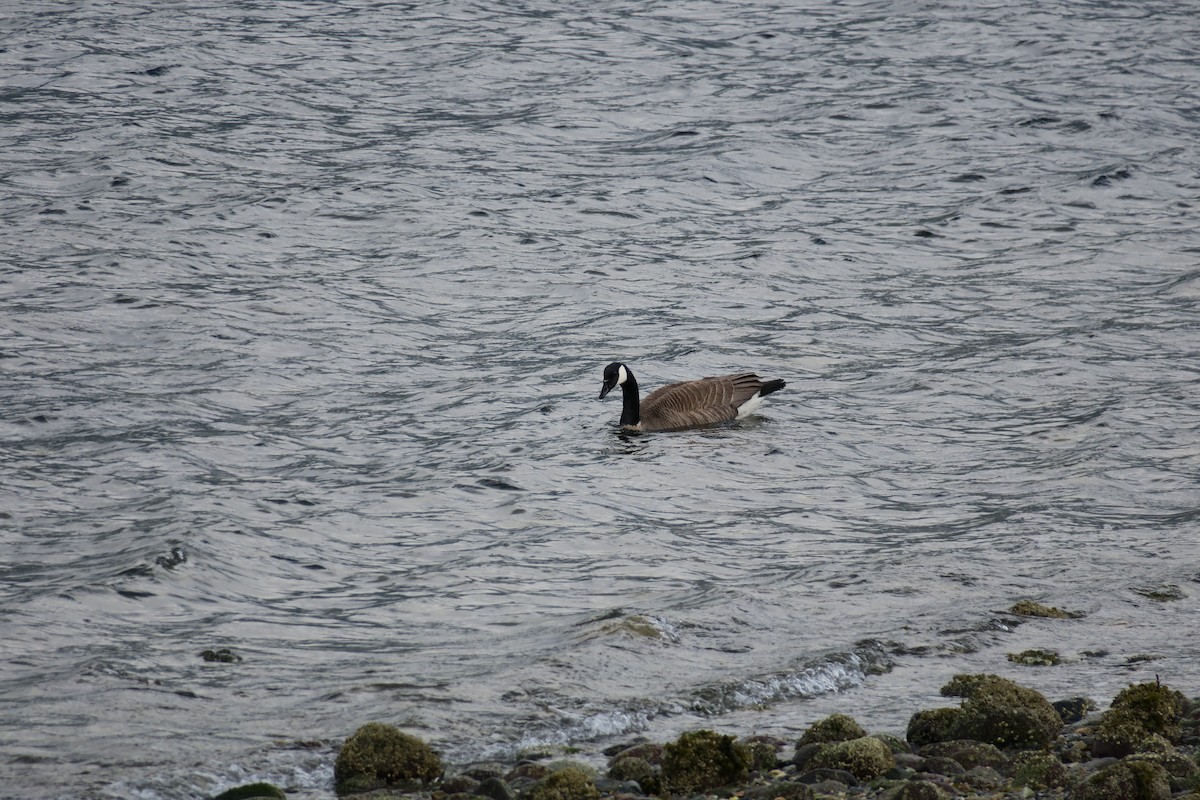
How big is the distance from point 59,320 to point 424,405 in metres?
5.32

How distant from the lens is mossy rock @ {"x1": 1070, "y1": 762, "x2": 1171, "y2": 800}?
6.34 metres

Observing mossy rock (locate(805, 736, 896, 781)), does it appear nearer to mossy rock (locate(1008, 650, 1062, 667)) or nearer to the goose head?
mossy rock (locate(1008, 650, 1062, 667))

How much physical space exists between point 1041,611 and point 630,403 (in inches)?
256

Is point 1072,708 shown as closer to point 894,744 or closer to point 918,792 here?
point 894,744

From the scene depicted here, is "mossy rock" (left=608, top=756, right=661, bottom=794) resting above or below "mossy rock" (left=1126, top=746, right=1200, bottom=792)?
below

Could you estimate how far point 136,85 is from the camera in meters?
29.1

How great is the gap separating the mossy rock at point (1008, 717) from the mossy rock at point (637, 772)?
67.5 inches

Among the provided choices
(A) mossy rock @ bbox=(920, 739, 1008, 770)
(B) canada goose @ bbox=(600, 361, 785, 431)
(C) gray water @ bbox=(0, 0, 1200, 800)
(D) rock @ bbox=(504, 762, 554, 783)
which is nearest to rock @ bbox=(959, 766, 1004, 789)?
(A) mossy rock @ bbox=(920, 739, 1008, 770)

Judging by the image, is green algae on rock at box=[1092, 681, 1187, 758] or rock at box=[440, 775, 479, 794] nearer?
rock at box=[440, 775, 479, 794]

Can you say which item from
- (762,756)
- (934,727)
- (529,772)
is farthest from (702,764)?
(934,727)

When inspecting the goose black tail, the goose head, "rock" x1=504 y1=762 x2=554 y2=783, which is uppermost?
"rock" x1=504 y1=762 x2=554 y2=783

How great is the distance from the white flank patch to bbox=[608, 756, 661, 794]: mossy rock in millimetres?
8677

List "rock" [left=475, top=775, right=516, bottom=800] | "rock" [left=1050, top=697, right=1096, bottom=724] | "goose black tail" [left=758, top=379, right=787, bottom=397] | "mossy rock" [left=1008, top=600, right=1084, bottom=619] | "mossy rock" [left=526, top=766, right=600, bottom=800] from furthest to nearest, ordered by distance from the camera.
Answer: "goose black tail" [left=758, top=379, right=787, bottom=397]
"mossy rock" [left=1008, top=600, right=1084, bottom=619]
"rock" [left=1050, top=697, right=1096, bottom=724]
"rock" [left=475, top=775, right=516, bottom=800]
"mossy rock" [left=526, top=766, right=600, bottom=800]

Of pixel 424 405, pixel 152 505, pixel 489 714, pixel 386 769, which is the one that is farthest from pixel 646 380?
pixel 386 769
